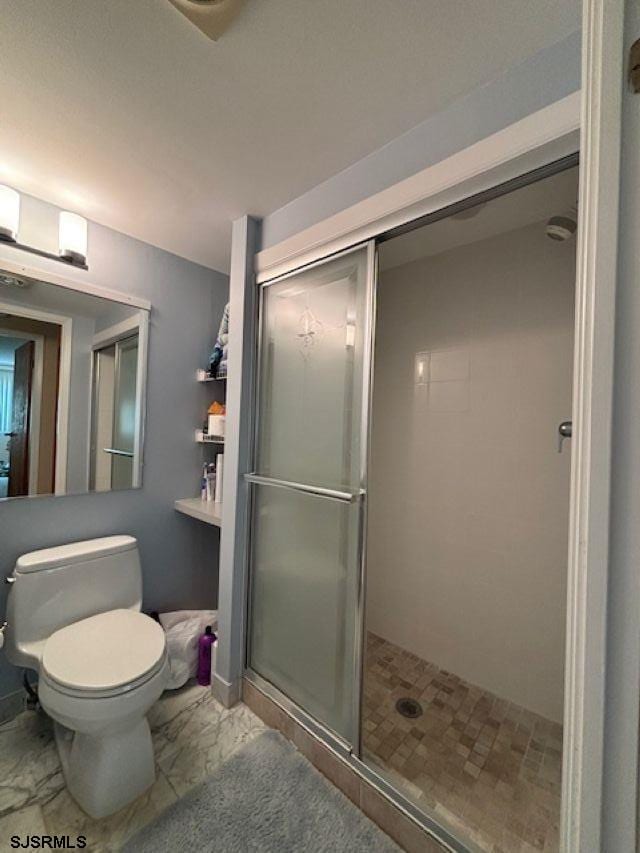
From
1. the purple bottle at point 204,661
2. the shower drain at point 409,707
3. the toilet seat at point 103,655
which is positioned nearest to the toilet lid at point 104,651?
the toilet seat at point 103,655

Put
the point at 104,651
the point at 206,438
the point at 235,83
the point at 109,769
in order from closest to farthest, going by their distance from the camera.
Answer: the point at 235,83 → the point at 109,769 → the point at 104,651 → the point at 206,438

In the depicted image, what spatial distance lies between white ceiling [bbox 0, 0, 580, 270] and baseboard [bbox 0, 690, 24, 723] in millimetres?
2142

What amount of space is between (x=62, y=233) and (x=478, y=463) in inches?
87.6

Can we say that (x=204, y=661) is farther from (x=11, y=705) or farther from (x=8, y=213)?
(x=8, y=213)

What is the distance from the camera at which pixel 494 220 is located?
1.52 meters

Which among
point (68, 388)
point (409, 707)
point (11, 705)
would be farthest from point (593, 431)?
point (11, 705)

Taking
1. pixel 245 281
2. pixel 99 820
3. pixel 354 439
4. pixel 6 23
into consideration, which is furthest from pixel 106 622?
pixel 6 23

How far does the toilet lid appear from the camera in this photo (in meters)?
1.08

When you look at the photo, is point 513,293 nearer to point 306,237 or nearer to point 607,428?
point 306,237

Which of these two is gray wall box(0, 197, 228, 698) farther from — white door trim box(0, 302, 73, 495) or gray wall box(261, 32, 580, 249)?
gray wall box(261, 32, 580, 249)

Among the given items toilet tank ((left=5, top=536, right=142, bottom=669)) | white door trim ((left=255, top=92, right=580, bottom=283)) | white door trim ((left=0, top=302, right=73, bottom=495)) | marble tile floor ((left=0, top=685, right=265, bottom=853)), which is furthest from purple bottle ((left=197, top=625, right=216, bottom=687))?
white door trim ((left=255, top=92, right=580, bottom=283))

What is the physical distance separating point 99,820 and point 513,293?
2.57 m

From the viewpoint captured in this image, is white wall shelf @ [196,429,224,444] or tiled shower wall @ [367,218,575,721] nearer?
tiled shower wall @ [367,218,575,721]

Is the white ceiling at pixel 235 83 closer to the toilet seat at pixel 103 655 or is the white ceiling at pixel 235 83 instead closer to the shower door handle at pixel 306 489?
the shower door handle at pixel 306 489
